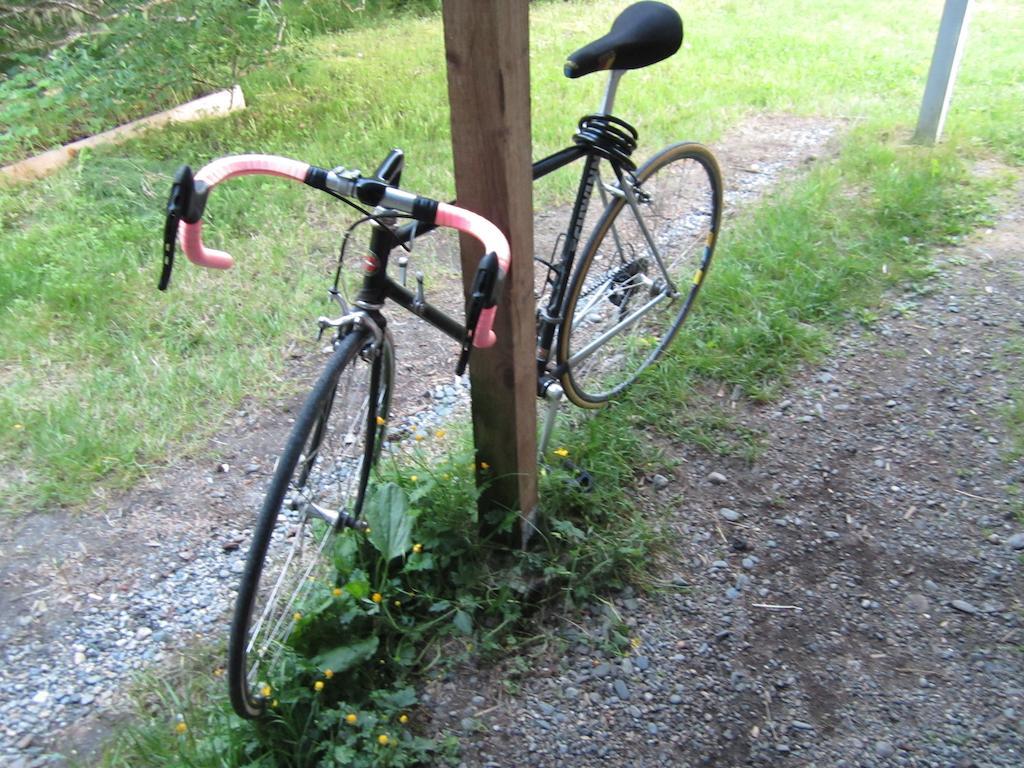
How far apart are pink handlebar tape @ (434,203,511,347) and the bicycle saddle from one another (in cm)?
98

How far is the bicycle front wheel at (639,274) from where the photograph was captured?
2.82 meters

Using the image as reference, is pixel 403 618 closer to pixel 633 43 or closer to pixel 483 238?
pixel 483 238

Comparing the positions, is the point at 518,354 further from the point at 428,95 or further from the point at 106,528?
the point at 428,95

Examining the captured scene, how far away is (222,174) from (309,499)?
84cm

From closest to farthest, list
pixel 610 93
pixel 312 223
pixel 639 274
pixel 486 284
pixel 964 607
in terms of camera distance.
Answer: pixel 486 284 < pixel 964 607 < pixel 610 93 < pixel 639 274 < pixel 312 223

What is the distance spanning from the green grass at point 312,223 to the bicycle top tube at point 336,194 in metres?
1.53

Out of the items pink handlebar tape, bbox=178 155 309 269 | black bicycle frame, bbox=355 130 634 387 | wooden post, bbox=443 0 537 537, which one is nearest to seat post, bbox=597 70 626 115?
black bicycle frame, bbox=355 130 634 387

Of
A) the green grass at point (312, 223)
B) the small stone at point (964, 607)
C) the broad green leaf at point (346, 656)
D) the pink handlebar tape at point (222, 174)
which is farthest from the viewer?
the green grass at point (312, 223)

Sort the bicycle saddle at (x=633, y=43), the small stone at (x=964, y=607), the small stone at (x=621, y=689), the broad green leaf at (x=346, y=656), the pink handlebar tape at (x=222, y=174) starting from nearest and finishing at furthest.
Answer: the pink handlebar tape at (x=222, y=174) → the broad green leaf at (x=346, y=656) → the small stone at (x=621, y=689) → the small stone at (x=964, y=607) → the bicycle saddle at (x=633, y=43)

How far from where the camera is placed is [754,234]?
4156mm

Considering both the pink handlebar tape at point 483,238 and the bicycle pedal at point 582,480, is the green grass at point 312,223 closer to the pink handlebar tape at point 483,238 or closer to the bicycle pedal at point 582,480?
the bicycle pedal at point 582,480

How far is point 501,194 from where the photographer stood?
6.43 feet

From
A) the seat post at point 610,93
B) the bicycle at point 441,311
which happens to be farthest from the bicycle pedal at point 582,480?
the seat post at point 610,93

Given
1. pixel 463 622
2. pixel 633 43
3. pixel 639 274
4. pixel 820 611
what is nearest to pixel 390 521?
pixel 463 622
